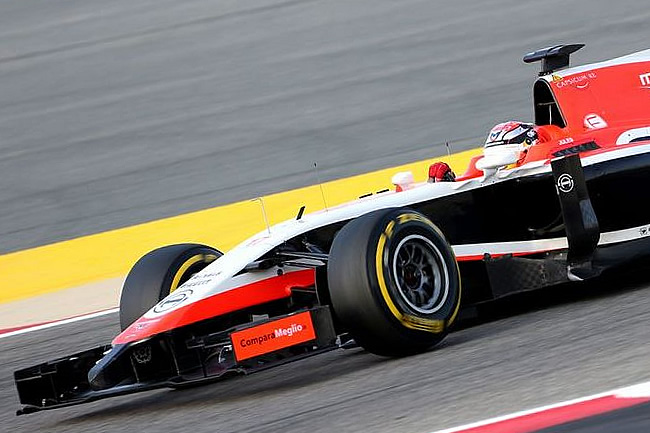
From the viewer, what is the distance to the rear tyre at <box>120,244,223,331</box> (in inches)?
284

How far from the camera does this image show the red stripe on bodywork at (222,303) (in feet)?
21.1

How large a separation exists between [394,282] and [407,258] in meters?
0.29

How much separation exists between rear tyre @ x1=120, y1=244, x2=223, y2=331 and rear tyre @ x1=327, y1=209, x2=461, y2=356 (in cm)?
129

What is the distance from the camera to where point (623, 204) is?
7465 mm

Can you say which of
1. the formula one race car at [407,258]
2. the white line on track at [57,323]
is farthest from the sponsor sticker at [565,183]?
the white line on track at [57,323]

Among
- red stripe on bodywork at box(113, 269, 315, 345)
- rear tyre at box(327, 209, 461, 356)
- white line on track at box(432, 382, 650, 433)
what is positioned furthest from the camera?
red stripe on bodywork at box(113, 269, 315, 345)

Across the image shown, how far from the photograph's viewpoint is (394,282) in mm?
6305

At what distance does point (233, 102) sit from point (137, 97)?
4.70ft

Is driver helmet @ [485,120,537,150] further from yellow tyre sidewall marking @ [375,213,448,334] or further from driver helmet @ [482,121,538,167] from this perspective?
yellow tyre sidewall marking @ [375,213,448,334]

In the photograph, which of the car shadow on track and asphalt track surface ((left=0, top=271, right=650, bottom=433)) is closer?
asphalt track surface ((left=0, top=271, right=650, bottom=433))

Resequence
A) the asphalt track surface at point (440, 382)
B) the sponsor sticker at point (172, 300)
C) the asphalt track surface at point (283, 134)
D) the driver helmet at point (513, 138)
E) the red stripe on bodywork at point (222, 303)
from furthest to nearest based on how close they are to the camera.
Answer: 1. the driver helmet at point (513, 138)
2. the sponsor sticker at point (172, 300)
3. the red stripe on bodywork at point (222, 303)
4. the asphalt track surface at point (283, 134)
5. the asphalt track surface at point (440, 382)

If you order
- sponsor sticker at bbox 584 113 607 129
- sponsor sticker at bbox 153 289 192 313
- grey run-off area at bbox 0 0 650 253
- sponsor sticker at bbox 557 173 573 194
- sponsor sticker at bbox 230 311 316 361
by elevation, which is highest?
grey run-off area at bbox 0 0 650 253

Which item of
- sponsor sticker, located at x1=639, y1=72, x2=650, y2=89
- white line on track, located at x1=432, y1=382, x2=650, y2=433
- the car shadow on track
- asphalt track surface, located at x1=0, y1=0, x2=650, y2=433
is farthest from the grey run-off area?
white line on track, located at x1=432, y1=382, x2=650, y2=433

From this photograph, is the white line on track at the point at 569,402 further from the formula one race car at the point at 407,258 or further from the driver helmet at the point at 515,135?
the driver helmet at the point at 515,135
